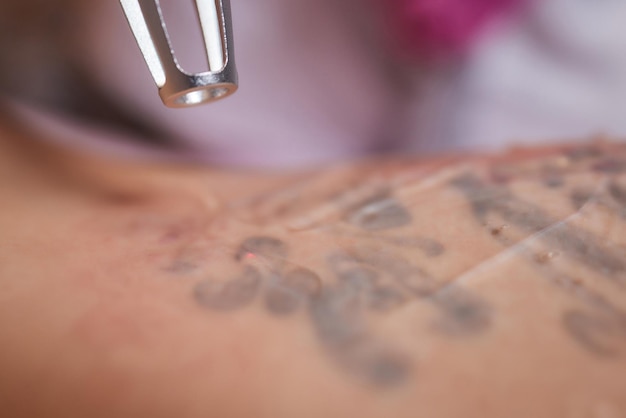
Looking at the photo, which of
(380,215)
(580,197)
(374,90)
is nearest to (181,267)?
(380,215)

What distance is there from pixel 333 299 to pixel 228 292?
6 centimetres

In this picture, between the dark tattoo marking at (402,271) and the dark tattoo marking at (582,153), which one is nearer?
the dark tattoo marking at (402,271)

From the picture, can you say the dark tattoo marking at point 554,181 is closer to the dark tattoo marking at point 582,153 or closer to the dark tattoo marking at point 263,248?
the dark tattoo marking at point 582,153

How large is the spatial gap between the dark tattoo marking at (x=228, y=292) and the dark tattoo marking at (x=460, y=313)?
0.11 m

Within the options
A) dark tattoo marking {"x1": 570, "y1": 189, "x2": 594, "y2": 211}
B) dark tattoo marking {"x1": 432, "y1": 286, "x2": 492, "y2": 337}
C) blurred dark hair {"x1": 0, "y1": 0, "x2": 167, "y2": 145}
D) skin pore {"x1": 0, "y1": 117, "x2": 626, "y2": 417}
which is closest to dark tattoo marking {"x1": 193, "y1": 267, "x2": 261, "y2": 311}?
skin pore {"x1": 0, "y1": 117, "x2": 626, "y2": 417}

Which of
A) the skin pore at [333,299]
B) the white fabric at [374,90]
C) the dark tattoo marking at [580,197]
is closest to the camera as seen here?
the skin pore at [333,299]

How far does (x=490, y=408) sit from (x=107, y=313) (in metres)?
0.21

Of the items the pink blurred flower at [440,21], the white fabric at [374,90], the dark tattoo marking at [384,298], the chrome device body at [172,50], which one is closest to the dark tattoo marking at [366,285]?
the dark tattoo marking at [384,298]

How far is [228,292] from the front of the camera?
1.20ft

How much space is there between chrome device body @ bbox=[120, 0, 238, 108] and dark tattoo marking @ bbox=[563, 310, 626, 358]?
0.23 metres

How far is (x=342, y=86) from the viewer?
0.72 m

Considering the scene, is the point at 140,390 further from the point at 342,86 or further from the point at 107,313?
the point at 342,86

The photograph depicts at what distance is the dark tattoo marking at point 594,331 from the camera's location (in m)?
0.31

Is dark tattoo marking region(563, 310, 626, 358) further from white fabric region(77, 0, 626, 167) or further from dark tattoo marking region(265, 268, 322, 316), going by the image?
white fabric region(77, 0, 626, 167)
